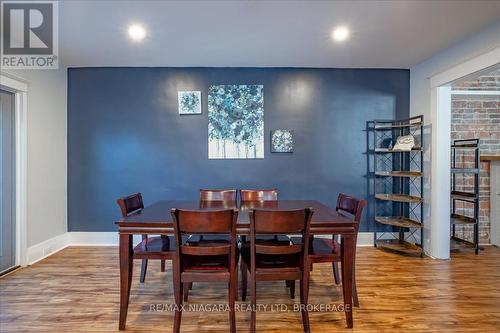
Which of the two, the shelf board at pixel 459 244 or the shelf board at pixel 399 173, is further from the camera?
the shelf board at pixel 459 244

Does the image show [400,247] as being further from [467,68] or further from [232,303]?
[232,303]

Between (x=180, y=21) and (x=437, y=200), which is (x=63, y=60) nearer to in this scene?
(x=180, y=21)

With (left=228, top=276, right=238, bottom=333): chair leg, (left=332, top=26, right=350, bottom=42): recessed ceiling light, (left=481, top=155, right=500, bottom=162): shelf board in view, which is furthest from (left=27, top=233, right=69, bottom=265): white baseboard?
(left=481, top=155, right=500, bottom=162): shelf board

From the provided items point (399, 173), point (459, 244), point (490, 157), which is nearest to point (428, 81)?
point (399, 173)

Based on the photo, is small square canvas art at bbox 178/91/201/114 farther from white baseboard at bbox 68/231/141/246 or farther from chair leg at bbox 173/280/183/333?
chair leg at bbox 173/280/183/333

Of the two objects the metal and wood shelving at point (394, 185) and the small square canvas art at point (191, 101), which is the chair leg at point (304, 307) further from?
the small square canvas art at point (191, 101)

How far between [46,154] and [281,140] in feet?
9.76

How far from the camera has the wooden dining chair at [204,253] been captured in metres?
1.83

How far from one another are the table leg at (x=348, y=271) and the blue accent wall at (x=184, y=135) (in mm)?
1958

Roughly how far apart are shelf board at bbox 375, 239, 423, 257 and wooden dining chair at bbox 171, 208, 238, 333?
2666 mm

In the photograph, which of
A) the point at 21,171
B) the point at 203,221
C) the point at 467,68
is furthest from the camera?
the point at 21,171

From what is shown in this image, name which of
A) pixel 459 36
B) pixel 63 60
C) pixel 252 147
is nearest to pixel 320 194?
pixel 252 147

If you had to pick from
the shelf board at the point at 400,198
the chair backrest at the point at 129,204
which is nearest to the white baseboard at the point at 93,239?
the shelf board at the point at 400,198

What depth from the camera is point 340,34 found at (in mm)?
2924
